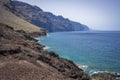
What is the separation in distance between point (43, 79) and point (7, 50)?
12.4 metres

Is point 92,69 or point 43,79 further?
point 92,69

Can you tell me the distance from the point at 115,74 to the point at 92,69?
7.96m

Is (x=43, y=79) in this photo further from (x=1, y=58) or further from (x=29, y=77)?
(x=1, y=58)

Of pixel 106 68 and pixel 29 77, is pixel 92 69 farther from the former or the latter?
pixel 29 77

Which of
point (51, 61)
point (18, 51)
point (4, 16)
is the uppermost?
point (4, 16)

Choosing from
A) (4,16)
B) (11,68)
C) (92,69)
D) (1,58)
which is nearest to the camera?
(11,68)

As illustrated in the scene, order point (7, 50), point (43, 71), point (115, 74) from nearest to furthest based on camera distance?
point (43, 71) < point (7, 50) < point (115, 74)

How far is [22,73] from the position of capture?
28438 millimetres

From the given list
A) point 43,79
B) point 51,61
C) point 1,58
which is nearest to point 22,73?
point 43,79

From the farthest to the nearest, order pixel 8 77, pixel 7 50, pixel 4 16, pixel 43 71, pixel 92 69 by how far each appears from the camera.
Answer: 1. pixel 4 16
2. pixel 92 69
3. pixel 7 50
4. pixel 43 71
5. pixel 8 77

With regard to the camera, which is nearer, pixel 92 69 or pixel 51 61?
pixel 51 61

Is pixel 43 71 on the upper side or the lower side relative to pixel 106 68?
upper

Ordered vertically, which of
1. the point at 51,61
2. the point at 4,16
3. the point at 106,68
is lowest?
the point at 106,68

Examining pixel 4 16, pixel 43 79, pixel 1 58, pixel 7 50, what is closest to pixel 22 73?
pixel 43 79
